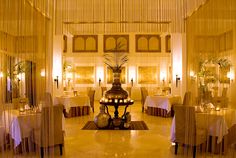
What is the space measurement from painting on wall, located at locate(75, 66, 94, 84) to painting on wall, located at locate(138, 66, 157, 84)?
108 inches

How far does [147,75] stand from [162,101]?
6.07 metres

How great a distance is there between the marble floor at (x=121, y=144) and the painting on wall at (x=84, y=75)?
25.3 ft

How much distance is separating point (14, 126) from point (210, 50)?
137 inches

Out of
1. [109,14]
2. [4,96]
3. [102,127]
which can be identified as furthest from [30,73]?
[102,127]

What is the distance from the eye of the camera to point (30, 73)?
386 cm

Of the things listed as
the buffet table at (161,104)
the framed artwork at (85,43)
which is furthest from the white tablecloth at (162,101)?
the framed artwork at (85,43)

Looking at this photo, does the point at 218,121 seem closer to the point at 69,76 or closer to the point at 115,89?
the point at 115,89

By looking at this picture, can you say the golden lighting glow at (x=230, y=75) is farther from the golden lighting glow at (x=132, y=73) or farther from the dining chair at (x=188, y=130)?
the golden lighting glow at (x=132, y=73)

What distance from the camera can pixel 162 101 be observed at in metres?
9.27

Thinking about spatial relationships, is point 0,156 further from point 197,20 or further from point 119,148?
point 197,20

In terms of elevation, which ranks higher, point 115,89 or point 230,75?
point 230,75

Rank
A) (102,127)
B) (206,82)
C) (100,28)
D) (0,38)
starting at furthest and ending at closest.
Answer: (102,127) < (100,28) < (206,82) < (0,38)

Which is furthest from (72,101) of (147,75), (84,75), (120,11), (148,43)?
(148,43)

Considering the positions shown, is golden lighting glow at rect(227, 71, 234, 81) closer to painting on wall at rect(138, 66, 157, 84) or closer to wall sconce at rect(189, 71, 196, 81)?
wall sconce at rect(189, 71, 196, 81)
